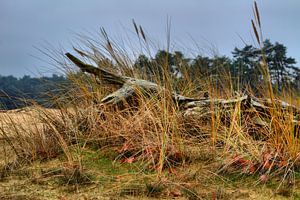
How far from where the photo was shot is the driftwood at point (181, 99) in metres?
2.86

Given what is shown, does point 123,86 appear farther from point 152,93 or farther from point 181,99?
point 181,99

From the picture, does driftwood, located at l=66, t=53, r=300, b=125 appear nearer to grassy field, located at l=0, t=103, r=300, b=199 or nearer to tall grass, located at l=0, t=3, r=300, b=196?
tall grass, located at l=0, t=3, r=300, b=196

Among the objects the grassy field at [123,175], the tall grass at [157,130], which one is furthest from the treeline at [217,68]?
the grassy field at [123,175]

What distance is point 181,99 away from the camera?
3.24m

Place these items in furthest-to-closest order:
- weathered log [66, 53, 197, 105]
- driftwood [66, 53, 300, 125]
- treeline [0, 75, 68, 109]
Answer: treeline [0, 75, 68, 109] → weathered log [66, 53, 197, 105] → driftwood [66, 53, 300, 125]

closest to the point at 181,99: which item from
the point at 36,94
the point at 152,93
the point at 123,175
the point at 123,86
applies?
the point at 152,93

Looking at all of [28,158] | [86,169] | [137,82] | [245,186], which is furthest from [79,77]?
[245,186]

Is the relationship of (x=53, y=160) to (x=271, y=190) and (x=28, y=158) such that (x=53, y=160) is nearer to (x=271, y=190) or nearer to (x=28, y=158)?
(x=28, y=158)

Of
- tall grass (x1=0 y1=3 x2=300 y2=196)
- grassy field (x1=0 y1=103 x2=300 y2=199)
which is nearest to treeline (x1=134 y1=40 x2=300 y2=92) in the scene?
tall grass (x1=0 y1=3 x2=300 y2=196)

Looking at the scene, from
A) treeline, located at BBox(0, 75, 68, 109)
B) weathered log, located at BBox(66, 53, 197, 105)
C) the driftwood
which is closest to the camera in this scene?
the driftwood

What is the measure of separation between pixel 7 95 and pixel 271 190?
2673 mm

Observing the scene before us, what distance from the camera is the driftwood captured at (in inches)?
112

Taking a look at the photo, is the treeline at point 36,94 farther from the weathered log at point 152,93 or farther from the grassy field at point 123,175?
the grassy field at point 123,175

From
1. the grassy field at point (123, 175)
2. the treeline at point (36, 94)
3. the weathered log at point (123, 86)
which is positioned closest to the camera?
the grassy field at point (123, 175)
